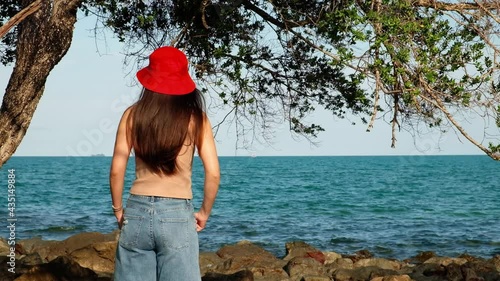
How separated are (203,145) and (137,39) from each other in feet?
17.7

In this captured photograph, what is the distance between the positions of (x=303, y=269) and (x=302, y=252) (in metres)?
2.77

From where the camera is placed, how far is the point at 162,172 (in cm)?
488

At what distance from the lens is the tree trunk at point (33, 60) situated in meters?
7.84

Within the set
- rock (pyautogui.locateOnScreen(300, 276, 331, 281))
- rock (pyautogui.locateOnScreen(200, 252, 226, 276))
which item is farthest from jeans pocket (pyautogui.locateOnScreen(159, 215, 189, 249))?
rock (pyautogui.locateOnScreen(200, 252, 226, 276))

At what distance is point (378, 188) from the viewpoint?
177ft

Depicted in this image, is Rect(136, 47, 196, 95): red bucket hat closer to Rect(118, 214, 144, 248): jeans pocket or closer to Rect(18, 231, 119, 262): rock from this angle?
Rect(118, 214, 144, 248): jeans pocket

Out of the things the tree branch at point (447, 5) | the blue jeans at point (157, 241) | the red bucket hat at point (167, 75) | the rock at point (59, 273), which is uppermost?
the tree branch at point (447, 5)

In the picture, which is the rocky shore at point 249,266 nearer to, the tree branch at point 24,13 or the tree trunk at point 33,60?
the tree trunk at point 33,60

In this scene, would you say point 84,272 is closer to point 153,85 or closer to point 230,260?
point 230,260

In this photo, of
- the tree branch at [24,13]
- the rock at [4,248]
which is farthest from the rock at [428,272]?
the tree branch at [24,13]

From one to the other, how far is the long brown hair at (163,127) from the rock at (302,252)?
9.87 metres

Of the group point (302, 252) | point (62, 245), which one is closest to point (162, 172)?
point (62, 245)

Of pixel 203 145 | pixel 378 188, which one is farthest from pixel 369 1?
pixel 378 188

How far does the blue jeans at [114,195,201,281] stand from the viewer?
4.77 meters
